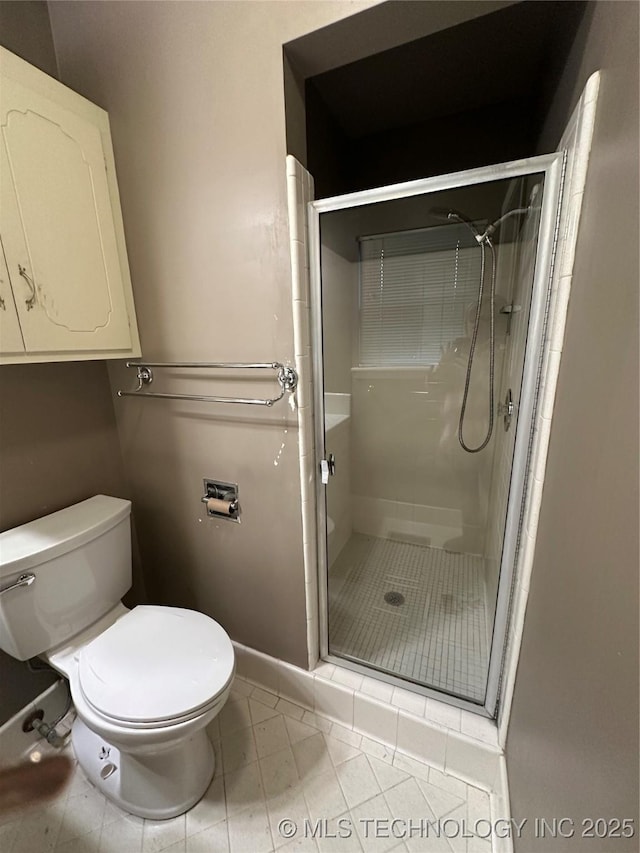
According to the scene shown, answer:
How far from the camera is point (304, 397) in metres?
1.13

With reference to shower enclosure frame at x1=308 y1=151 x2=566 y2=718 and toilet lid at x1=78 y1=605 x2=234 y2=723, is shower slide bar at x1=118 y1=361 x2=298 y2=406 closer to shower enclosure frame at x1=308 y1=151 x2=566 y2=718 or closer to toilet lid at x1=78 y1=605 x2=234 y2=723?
shower enclosure frame at x1=308 y1=151 x2=566 y2=718

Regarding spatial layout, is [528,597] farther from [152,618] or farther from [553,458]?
[152,618]

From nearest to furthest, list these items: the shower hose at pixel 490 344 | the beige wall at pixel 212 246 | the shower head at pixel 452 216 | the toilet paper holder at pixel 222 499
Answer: the beige wall at pixel 212 246 < the toilet paper holder at pixel 222 499 < the shower head at pixel 452 216 < the shower hose at pixel 490 344

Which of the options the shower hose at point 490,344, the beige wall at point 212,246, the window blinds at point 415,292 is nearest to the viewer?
the beige wall at point 212,246

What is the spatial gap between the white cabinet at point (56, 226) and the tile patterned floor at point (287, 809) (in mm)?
1394

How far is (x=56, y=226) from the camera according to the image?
1.01 metres

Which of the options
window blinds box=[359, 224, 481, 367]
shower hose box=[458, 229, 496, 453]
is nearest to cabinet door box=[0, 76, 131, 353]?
Answer: window blinds box=[359, 224, 481, 367]

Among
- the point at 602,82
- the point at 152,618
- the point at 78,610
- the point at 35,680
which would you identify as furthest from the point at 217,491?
the point at 602,82

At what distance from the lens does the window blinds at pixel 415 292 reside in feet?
5.90

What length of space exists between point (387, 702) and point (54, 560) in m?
1.24

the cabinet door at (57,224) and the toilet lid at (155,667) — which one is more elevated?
the cabinet door at (57,224)

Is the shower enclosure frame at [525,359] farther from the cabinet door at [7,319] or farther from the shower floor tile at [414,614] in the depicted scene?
the cabinet door at [7,319]

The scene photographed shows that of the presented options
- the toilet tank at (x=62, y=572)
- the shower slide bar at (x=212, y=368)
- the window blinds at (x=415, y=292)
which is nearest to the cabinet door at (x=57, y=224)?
the shower slide bar at (x=212, y=368)

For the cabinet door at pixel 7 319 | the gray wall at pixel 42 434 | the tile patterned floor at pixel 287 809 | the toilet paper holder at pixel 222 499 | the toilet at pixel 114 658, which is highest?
the cabinet door at pixel 7 319
